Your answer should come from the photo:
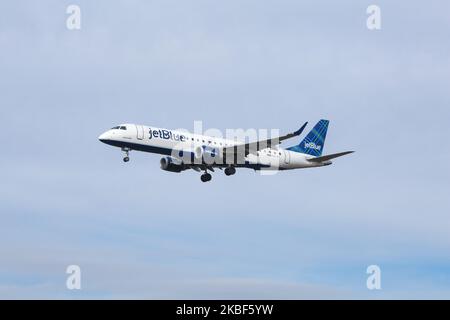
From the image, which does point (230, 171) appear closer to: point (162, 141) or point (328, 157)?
point (162, 141)

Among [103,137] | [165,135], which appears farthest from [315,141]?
[103,137]

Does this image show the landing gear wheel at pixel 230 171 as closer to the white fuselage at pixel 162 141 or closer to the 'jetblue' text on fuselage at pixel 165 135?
the white fuselage at pixel 162 141

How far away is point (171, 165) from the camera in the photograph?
298 ft

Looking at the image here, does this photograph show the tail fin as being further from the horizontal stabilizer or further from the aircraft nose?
the aircraft nose

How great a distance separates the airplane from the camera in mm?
85375

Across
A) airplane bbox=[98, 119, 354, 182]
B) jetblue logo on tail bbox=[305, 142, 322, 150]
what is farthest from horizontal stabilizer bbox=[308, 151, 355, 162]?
jetblue logo on tail bbox=[305, 142, 322, 150]

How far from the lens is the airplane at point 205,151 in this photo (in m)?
85.4

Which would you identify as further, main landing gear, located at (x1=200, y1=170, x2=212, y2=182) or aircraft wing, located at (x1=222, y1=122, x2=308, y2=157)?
main landing gear, located at (x1=200, y1=170, x2=212, y2=182)

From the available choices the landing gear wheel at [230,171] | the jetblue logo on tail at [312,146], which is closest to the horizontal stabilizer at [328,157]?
the jetblue logo on tail at [312,146]
